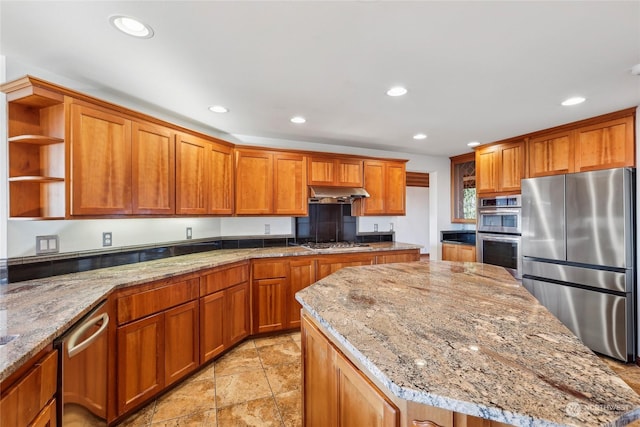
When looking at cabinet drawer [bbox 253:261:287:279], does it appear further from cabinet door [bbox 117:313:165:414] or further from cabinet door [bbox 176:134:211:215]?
cabinet door [bbox 117:313:165:414]

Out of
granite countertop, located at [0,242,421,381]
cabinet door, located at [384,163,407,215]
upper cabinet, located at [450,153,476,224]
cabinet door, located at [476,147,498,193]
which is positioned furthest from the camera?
upper cabinet, located at [450,153,476,224]

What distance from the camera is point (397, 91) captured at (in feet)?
7.53

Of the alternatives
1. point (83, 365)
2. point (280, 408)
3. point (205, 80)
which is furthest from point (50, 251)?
point (280, 408)

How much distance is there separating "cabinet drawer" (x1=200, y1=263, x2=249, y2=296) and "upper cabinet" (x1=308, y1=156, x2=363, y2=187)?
1.42 m

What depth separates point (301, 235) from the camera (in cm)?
394

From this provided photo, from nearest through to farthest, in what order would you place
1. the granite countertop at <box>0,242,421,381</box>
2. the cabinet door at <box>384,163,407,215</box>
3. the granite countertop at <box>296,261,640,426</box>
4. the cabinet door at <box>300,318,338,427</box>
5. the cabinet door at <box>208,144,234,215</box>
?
the granite countertop at <box>296,261,640,426</box>
the granite countertop at <box>0,242,421,381</box>
the cabinet door at <box>300,318,338,427</box>
the cabinet door at <box>208,144,234,215</box>
the cabinet door at <box>384,163,407,215</box>

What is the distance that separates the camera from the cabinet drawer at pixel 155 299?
1.85 meters

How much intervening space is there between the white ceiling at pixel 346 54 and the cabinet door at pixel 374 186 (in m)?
1.21

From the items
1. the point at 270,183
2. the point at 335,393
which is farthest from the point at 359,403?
the point at 270,183

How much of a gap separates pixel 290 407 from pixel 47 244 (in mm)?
2066

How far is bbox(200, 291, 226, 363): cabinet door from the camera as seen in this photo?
2461 millimetres

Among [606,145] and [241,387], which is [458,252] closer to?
[606,145]

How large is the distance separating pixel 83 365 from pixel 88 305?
0.30m

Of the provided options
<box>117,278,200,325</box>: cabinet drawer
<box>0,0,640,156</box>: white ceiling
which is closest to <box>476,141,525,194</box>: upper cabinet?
<box>0,0,640,156</box>: white ceiling
